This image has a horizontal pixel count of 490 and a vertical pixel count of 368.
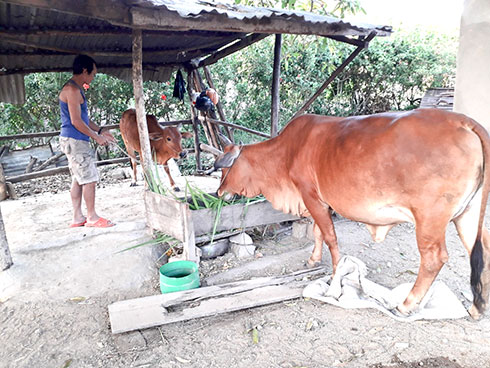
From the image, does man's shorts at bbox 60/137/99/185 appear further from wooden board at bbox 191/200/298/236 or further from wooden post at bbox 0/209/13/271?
wooden board at bbox 191/200/298/236

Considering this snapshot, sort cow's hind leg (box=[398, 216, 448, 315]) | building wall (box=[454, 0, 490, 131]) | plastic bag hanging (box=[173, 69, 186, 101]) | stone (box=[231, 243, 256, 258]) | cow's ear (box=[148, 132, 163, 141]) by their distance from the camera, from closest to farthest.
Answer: cow's hind leg (box=[398, 216, 448, 315]) < stone (box=[231, 243, 256, 258]) < building wall (box=[454, 0, 490, 131]) < cow's ear (box=[148, 132, 163, 141]) < plastic bag hanging (box=[173, 69, 186, 101])

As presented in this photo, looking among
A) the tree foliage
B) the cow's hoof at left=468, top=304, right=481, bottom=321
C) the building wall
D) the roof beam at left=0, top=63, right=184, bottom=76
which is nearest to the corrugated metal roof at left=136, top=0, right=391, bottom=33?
the building wall

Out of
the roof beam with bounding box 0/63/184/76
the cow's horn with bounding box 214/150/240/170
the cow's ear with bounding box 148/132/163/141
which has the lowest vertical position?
the cow's ear with bounding box 148/132/163/141

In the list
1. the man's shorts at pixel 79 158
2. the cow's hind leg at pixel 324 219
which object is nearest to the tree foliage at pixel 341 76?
the man's shorts at pixel 79 158

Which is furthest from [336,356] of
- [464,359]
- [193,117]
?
[193,117]

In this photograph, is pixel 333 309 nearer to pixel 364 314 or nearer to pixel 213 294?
pixel 364 314

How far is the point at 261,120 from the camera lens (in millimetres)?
10172

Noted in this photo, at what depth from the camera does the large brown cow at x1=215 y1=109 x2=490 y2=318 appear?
2283mm

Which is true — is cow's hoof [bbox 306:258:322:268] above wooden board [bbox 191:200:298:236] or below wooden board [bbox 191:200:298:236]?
below

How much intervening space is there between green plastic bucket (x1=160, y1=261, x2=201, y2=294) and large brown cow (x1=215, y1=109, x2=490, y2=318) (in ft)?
3.75

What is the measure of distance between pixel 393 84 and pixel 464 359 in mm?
8412

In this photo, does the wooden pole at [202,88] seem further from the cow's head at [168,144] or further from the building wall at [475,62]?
the building wall at [475,62]

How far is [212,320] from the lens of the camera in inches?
108

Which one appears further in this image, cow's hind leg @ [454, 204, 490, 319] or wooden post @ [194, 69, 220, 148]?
wooden post @ [194, 69, 220, 148]
